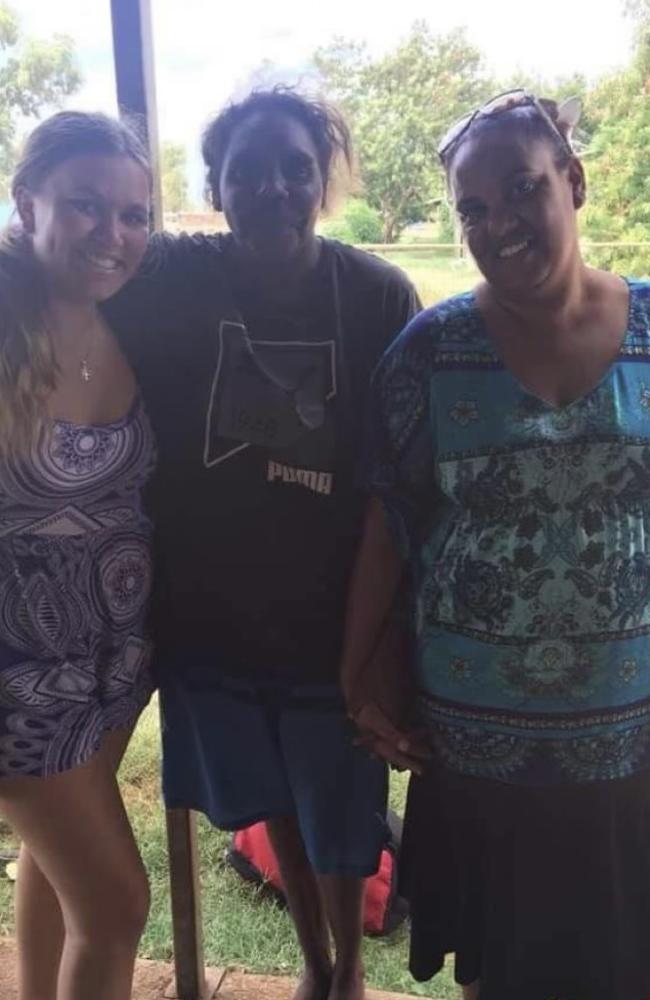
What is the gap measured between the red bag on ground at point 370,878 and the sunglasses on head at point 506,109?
1308mm

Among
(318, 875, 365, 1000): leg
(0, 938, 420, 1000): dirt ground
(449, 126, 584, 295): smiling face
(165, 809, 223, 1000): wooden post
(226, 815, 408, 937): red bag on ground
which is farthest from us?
(226, 815, 408, 937): red bag on ground

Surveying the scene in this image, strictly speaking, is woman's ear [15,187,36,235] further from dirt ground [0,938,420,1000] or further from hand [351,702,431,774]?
dirt ground [0,938,420,1000]

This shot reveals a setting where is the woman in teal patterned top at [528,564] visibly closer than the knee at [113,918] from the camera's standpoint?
Yes

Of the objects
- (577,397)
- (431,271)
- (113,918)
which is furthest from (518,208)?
(113,918)

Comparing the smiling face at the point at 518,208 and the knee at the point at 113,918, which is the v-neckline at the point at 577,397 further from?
the knee at the point at 113,918

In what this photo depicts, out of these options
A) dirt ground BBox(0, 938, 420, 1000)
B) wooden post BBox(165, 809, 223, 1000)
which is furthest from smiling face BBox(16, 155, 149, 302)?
dirt ground BBox(0, 938, 420, 1000)

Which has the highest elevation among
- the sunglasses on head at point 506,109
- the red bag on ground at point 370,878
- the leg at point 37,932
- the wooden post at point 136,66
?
the wooden post at point 136,66

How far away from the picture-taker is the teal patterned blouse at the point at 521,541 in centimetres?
118

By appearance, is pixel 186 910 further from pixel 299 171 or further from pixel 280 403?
pixel 299 171

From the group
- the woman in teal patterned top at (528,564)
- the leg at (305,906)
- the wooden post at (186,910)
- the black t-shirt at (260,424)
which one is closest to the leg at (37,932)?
the wooden post at (186,910)

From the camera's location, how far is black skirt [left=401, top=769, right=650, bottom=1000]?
1.27 meters

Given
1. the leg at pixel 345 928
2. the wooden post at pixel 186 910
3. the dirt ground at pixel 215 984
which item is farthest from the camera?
the dirt ground at pixel 215 984

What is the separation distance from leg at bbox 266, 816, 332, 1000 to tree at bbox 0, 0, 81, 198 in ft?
4.13

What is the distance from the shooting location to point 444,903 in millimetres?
1376
